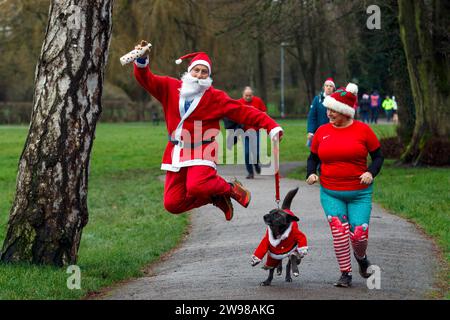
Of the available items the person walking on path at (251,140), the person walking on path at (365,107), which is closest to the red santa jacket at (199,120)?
the person walking on path at (251,140)

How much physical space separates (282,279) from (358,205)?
3.57ft

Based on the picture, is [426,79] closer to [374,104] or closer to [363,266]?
[363,266]

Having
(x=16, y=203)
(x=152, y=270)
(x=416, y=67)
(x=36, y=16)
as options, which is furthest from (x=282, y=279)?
(x=36, y=16)

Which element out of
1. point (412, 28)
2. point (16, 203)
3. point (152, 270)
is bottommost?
point (152, 270)

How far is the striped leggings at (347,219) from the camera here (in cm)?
880

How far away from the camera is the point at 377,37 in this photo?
94.6 ft

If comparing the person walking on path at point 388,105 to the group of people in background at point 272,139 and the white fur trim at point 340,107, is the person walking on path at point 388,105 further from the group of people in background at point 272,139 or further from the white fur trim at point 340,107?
the white fur trim at point 340,107

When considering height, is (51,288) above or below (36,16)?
below

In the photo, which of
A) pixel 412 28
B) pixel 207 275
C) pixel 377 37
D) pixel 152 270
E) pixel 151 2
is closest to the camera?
pixel 207 275

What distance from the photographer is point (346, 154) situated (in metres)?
8.74

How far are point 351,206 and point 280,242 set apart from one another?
0.72 meters

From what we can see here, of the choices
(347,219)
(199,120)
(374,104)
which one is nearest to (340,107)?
(347,219)

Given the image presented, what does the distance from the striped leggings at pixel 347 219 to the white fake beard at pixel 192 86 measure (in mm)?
1599

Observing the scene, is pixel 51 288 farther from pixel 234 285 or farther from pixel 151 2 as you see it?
pixel 151 2
